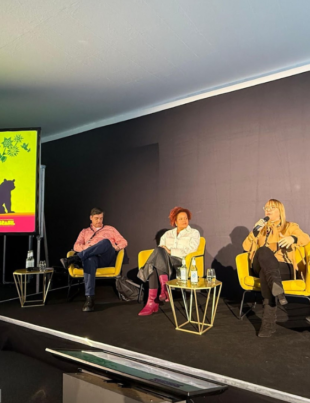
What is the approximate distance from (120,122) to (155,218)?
172 cm

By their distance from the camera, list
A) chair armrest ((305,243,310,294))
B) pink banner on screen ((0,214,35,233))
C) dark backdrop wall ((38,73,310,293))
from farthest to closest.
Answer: pink banner on screen ((0,214,35,233)) < dark backdrop wall ((38,73,310,293)) < chair armrest ((305,243,310,294))

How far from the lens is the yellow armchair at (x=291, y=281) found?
Result: 9.08 ft

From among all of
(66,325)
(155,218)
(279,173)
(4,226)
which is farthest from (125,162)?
(66,325)

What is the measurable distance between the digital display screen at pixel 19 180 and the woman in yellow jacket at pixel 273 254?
8.82ft

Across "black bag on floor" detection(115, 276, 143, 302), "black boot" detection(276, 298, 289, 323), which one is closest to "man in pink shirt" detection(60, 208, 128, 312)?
"black bag on floor" detection(115, 276, 143, 302)

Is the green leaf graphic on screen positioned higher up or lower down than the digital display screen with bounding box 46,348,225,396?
higher up

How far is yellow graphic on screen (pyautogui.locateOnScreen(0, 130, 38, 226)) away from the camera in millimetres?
4223

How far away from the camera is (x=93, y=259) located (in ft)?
12.0

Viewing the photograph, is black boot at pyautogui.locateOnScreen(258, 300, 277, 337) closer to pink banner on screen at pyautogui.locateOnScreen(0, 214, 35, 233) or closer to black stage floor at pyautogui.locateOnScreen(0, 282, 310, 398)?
black stage floor at pyautogui.locateOnScreen(0, 282, 310, 398)

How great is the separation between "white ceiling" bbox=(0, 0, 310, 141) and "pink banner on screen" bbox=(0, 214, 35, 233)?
170 centimetres

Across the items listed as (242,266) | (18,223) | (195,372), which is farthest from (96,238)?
(195,372)

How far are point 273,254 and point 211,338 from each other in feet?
2.83

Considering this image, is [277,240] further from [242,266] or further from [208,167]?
[208,167]

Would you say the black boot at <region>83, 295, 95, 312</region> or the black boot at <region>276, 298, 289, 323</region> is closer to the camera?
the black boot at <region>276, 298, 289, 323</region>
